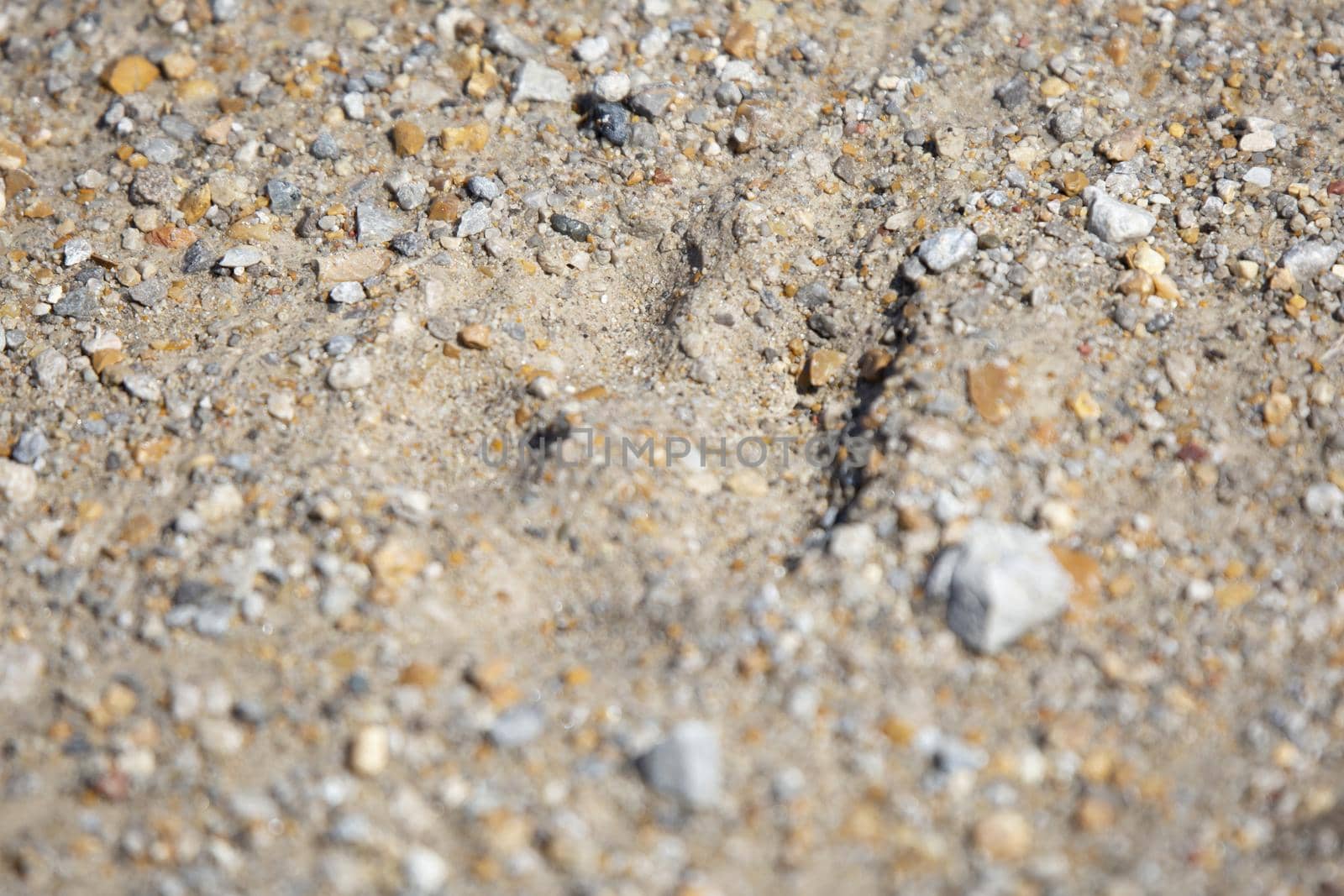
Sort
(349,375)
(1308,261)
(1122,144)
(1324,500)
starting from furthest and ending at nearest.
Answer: (1122,144) → (1308,261) → (349,375) → (1324,500)

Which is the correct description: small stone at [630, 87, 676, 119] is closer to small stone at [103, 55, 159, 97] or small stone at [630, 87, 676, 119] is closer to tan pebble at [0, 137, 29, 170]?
small stone at [103, 55, 159, 97]

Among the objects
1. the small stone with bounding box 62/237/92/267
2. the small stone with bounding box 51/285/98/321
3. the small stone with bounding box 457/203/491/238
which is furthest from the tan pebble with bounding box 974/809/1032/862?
the small stone with bounding box 62/237/92/267

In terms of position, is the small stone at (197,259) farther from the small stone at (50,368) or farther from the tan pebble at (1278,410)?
the tan pebble at (1278,410)

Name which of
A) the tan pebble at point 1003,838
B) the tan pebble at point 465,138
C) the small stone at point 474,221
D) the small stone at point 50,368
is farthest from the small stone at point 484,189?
the tan pebble at point 1003,838

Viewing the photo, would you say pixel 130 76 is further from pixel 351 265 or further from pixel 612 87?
pixel 612 87

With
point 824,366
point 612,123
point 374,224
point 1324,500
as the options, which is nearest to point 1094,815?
point 1324,500

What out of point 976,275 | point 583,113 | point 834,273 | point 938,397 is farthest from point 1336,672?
point 583,113

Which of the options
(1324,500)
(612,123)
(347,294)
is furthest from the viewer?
(612,123)
